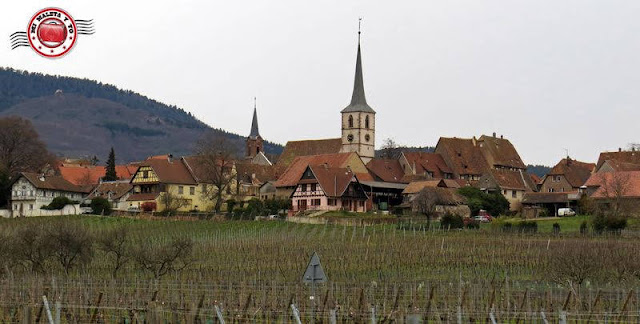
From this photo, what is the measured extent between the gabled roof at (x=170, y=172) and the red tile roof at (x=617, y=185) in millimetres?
36549

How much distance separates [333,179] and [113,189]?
78.0ft

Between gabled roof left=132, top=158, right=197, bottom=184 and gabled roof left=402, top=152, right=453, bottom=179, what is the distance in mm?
21867

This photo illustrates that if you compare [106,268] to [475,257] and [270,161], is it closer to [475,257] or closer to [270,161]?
[475,257]

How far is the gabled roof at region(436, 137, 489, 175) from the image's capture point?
116 m

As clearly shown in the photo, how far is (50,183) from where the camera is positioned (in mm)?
106500

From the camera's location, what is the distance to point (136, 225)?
80625mm

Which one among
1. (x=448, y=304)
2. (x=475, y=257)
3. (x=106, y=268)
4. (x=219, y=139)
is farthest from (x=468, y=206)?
(x=448, y=304)

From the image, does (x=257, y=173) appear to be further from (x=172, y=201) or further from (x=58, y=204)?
(x=58, y=204)

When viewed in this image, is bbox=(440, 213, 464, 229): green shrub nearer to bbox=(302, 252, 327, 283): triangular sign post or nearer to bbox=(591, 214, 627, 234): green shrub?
bbox=(591, 214, 627, 234): green shrub

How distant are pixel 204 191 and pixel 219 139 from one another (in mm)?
4850

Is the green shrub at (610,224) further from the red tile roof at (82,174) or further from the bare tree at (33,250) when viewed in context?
the red tile roof at (82,174)

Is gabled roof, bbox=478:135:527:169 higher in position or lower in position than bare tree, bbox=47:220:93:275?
higher

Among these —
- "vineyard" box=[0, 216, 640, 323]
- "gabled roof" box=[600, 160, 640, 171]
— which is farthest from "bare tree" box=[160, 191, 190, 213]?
"gabled roof" box=[600, 160, 640, 171]

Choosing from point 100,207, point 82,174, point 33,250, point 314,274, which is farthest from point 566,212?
point 314,274
